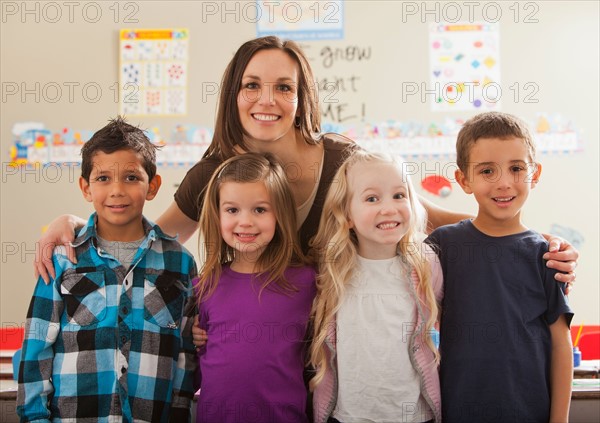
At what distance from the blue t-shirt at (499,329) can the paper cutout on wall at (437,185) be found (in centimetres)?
161

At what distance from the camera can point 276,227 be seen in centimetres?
155

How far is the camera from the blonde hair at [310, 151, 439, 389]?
1.44 m

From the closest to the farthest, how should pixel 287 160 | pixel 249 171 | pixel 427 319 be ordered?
pixel 427 319, pixel 249 171, pixel 287 160

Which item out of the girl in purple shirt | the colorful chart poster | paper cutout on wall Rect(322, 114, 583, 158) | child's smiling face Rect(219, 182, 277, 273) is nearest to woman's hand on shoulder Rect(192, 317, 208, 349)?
the girl in purple shirt

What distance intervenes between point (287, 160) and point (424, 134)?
150 centimetres

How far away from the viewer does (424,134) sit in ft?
10.1

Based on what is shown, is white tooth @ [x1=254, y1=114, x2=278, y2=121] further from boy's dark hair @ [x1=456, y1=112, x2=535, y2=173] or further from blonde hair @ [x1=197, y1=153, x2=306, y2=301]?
boy's dark hair @ [x1=456, y1=112, x2=535, y2=173]

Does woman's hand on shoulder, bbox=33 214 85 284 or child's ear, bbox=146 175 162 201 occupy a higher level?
child's ear, bbox=146 175 162 201

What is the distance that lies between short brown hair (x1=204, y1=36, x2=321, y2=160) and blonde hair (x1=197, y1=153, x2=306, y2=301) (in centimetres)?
16

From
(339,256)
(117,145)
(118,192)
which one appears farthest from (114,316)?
(339,256)

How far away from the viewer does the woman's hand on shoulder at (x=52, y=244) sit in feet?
4.88

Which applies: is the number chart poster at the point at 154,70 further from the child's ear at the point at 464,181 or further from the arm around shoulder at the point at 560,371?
the arm around shoulder at the point at 560,371

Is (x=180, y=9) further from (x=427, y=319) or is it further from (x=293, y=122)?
(x=427, y=319)

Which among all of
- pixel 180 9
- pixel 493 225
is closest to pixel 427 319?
pixel 493 225
